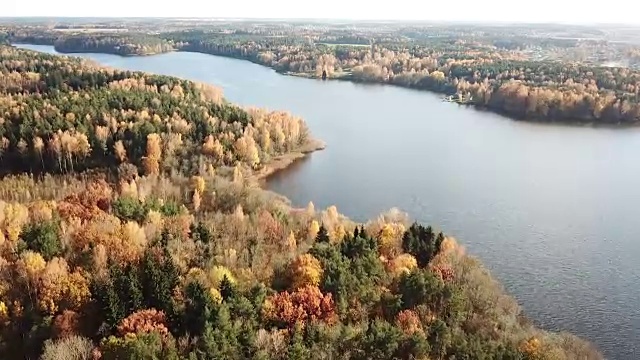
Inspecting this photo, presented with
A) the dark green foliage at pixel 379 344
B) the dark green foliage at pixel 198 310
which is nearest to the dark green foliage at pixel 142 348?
the dark green foliage at pixel 198 310

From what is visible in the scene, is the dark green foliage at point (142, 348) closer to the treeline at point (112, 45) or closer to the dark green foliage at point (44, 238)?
the dark green foliage at point (44, 238)

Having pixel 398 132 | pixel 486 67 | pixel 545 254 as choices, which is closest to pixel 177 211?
pixel 545 254

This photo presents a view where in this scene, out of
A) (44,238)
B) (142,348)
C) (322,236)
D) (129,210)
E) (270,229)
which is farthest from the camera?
(129,210)

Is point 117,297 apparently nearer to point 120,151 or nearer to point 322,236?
point 322,236

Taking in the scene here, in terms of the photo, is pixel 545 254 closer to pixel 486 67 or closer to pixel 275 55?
pixel 486 67

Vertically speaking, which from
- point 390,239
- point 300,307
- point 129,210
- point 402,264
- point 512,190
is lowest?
point 512,190

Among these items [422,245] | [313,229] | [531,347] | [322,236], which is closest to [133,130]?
[313,229]

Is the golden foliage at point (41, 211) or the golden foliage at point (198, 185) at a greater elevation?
the golden foliage at point (41, 211)
